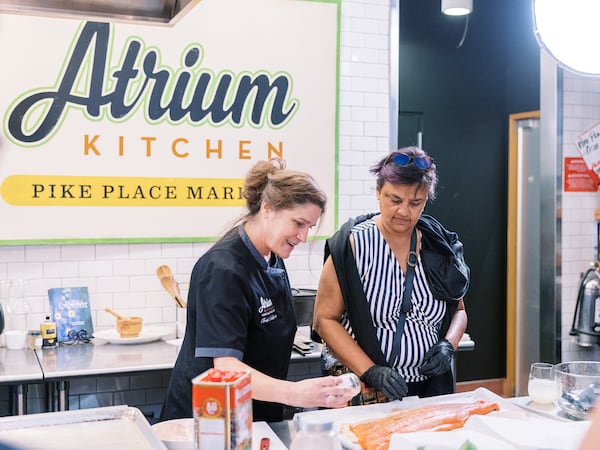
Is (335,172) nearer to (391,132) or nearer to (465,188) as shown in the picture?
(391,132)

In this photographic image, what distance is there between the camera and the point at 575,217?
5234 millimetres

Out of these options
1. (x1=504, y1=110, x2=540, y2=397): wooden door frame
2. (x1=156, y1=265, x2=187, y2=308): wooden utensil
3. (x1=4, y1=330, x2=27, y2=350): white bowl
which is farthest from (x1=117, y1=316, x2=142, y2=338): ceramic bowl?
(x1=504, y1=110, x2=540, y2=397): wooden door frame

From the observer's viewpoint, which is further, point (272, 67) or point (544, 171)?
point (544, 171)

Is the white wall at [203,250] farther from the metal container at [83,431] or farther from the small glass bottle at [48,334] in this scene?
the metal container at [83,431]

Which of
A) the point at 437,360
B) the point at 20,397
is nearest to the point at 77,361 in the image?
the point at 20,397

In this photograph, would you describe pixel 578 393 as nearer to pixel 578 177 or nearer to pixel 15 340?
pixel 15 340

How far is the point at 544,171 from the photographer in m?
5.22

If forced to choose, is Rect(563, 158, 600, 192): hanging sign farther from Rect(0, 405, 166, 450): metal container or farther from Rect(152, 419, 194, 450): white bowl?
Rect(0, 405, 166, 450): metal container

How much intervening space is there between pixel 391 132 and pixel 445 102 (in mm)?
2091

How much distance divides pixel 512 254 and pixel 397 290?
4192 mm

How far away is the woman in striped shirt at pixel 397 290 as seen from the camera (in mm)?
2963

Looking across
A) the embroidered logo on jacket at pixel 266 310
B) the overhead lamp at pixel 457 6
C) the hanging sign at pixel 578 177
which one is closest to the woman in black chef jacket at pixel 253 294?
the embroidered logo on jacket at pixel 266 310

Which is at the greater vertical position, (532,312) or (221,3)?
(221,3)

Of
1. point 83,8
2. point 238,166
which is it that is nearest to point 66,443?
point 83,8
